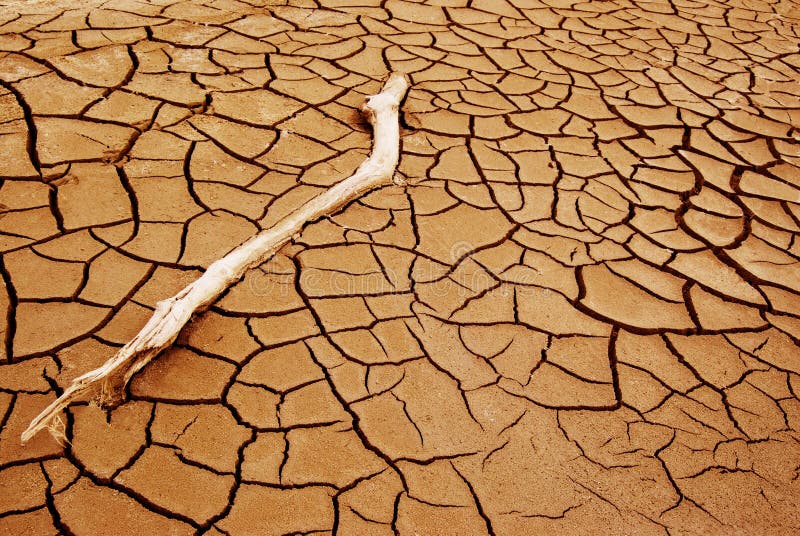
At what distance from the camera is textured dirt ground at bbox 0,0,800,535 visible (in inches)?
65.2

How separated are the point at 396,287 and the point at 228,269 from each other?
62 centimetres

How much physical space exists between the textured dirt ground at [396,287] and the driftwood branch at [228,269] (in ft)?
0.20

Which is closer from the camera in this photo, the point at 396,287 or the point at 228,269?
the point at 228,269

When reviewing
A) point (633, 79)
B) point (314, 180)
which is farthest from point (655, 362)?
point (633, 79)

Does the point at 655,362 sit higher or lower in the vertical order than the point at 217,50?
lower

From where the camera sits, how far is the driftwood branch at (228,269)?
170 cm

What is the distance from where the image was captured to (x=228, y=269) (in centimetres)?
213

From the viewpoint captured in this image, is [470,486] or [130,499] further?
[470,486]

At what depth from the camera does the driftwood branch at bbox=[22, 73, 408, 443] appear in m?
1.70

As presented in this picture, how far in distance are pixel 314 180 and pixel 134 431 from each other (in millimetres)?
1360

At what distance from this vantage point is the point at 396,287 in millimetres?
2244

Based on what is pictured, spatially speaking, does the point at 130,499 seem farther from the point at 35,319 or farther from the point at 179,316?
the point at 35,319

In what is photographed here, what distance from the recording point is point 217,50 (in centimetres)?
349

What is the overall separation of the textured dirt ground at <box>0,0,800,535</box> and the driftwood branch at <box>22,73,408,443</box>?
0.20 feet
